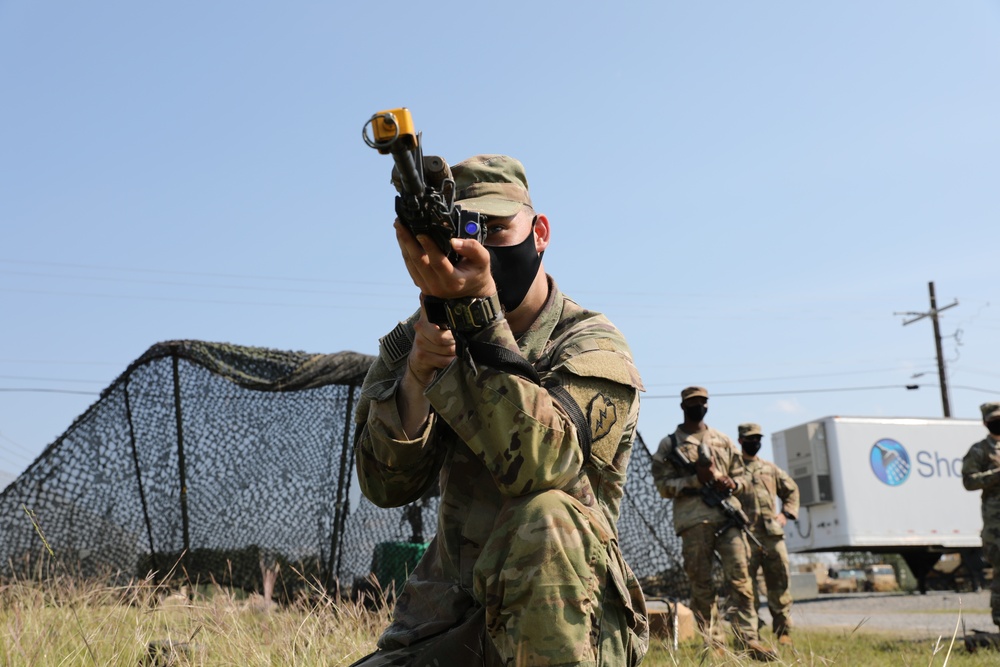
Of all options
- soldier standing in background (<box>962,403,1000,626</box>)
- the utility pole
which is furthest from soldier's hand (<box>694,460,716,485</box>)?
the utility pole

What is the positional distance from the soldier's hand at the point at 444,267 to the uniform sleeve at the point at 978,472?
692cm

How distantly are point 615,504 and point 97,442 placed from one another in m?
6.42

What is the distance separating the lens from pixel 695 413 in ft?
26.6

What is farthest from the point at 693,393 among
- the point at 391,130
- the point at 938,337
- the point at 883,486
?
the point at 938,337

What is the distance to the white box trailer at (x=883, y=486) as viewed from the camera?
18.6 meters

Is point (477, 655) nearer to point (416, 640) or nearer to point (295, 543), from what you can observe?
point (416, 640)

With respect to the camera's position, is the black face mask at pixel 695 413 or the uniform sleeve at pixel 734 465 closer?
the black face mask at pixel 695 413

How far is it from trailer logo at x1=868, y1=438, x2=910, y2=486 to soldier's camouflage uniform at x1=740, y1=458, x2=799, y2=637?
9485mm

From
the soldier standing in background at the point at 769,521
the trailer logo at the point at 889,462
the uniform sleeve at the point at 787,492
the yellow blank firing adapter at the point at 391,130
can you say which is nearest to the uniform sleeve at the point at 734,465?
the soldier standing in background at the point at 769,521

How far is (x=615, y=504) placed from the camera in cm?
230

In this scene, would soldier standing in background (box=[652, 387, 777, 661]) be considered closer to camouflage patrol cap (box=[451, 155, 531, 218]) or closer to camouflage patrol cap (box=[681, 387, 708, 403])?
camouflage patrol cap (box=[681, 387, 708, 403])

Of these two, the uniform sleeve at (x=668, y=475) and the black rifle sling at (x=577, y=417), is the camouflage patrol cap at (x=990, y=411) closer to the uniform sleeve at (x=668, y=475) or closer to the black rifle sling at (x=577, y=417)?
the uniform sleeve at (x=668, y=475)

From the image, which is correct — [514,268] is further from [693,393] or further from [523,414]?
[693,393]

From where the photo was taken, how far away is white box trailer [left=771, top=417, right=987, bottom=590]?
18.6m
